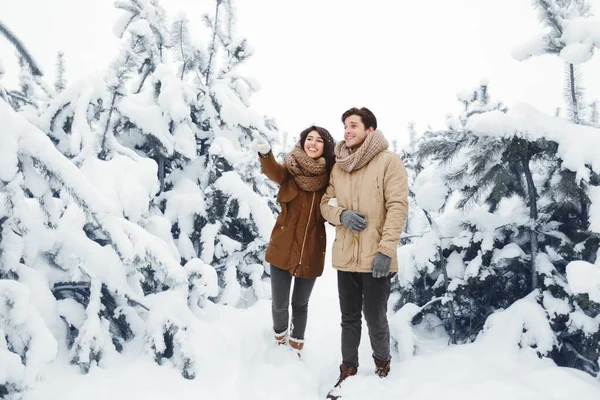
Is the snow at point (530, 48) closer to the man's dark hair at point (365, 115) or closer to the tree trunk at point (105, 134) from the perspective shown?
the man's dark hair at point (365, 115)

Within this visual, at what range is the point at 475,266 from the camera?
3.26 m

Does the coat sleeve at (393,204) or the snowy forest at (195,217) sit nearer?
the snowy forest at (195,217)

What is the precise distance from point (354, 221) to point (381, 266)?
0.40m

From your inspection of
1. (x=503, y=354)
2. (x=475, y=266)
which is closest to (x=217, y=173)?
(x=475, y=266)

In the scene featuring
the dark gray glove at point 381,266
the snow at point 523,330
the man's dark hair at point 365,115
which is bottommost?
the snow at point 523,330

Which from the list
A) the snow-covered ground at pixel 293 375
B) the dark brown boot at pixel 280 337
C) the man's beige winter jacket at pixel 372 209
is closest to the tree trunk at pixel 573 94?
the man's beige winter jacket at pixel 372 209

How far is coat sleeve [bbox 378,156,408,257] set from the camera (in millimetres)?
2701

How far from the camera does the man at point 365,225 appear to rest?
9.16ft

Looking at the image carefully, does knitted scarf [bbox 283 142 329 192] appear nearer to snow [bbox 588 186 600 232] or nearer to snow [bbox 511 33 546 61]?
snow [bbox 511 33 546 61]

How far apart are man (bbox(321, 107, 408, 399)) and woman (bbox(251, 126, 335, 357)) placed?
9.1 inches

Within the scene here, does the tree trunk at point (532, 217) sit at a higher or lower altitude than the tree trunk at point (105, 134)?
lower

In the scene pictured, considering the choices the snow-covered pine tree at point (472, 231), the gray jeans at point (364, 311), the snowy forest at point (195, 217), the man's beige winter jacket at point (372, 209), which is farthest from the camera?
the snow-covered pine tree at point (472, 231)

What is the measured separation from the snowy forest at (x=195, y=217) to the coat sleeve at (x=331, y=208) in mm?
843

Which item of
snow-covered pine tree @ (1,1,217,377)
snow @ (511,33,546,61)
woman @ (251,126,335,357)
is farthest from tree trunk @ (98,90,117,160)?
snow @ (511,33,546,61)
